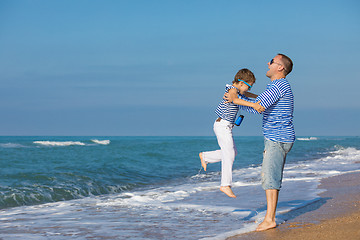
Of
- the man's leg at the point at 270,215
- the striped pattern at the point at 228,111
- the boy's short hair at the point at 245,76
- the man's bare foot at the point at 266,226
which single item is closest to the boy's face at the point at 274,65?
the boy's short hair at the point at 245,76

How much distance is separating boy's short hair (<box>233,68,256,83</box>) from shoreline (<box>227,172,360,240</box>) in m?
1.79

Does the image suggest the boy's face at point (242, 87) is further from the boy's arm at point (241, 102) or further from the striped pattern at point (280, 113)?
the striped pattern at point (280, 113)

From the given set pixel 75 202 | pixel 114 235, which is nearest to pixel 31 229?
pixel 114 235

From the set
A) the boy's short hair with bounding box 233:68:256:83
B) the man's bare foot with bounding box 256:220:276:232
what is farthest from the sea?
the boy's short hair with bounding box 233:68:256:83

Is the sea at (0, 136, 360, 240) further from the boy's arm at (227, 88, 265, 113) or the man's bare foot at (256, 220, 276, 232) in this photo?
the boy's arm at (227, 88, 265, 113)

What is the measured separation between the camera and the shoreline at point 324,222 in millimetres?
4039

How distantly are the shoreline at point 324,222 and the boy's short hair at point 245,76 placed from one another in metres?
1.79

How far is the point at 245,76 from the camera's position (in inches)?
195

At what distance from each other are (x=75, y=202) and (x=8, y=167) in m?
6.89

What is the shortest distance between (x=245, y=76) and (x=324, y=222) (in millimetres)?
1954

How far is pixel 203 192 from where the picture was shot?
8539mm

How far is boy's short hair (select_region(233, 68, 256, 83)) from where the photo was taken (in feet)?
16.3

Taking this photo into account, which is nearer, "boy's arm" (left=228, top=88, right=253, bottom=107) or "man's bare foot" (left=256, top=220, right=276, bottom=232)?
"man's bare foot" (left=256, top=220, right=276, bottom=232)

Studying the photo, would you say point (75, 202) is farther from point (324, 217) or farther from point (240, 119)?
point (324, 217)
